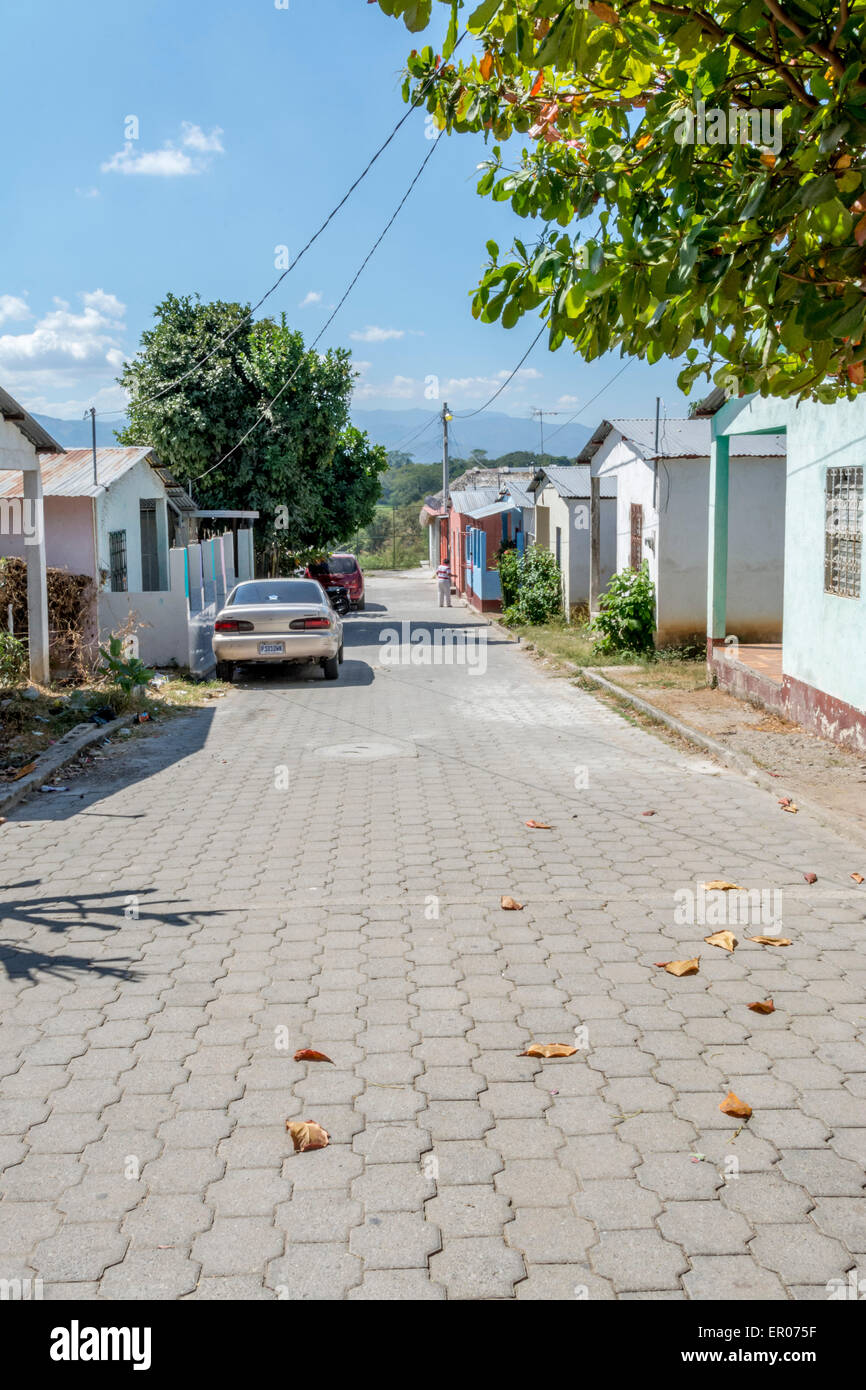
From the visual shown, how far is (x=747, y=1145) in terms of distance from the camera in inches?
148

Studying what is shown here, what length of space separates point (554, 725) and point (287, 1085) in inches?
345

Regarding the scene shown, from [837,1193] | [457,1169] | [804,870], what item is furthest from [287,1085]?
[804,870]

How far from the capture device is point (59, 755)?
10594mm

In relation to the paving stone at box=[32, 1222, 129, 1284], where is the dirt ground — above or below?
above

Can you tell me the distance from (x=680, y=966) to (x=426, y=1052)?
139cm

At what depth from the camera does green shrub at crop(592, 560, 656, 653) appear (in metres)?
18.2

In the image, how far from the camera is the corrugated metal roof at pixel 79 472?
55.2ft

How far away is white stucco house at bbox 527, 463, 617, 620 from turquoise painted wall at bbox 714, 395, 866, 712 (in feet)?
36.3

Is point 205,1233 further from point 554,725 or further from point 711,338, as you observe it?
point 554,725

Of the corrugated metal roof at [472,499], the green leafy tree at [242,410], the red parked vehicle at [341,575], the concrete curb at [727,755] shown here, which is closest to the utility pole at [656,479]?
the concrete curb at [727,755]

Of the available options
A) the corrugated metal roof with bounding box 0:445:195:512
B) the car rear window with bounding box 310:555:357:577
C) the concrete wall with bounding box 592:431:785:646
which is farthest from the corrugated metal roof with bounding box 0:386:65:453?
the car rear window with bounding box 310:555:357:577

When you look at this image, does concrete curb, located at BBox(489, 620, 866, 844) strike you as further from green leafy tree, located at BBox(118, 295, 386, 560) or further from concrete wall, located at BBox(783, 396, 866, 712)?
green leafy tree, located at BBox(118, 295, 386, 560)

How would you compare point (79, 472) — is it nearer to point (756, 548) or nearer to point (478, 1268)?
point (756, 548)

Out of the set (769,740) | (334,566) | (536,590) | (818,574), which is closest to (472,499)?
(334,566)
